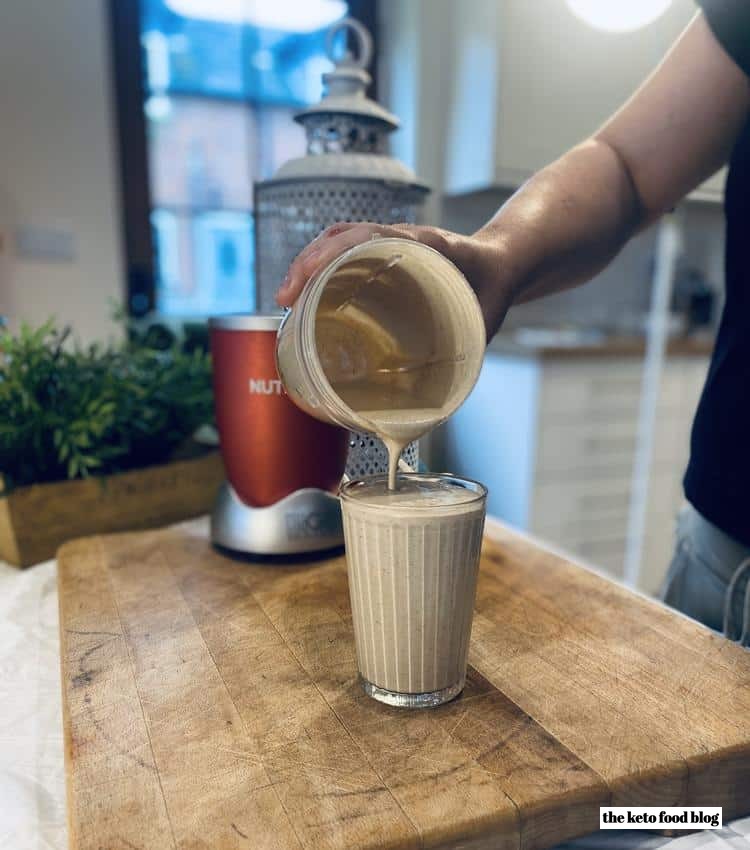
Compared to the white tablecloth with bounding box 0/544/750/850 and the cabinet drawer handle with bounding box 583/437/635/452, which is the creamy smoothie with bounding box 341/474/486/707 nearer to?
the white tablecloth with bounding box 0/544/750/850

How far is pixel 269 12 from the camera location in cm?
235

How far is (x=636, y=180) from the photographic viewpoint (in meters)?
0.80

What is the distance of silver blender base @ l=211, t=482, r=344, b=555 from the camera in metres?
0.73

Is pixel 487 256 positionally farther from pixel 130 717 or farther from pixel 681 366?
pixel 681 366

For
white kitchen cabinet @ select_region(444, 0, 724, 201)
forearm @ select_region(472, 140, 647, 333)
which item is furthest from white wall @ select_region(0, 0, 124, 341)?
forearm @ select_region(472, 140, 647, 333)

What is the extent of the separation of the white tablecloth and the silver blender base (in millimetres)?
188

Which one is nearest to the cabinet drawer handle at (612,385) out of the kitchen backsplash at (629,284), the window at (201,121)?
the kitchen backsplash at (629,284)

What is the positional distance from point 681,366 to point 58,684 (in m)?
2.15

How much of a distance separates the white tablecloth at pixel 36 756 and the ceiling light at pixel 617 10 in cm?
162

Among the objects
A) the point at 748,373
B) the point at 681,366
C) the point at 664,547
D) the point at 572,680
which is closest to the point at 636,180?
the point at 748,373

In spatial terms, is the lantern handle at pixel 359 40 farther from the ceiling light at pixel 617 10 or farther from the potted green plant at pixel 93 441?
the ceiling light at pixel 617 10

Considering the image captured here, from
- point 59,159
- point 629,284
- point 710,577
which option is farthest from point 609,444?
point 59,159

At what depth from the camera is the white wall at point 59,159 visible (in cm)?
200

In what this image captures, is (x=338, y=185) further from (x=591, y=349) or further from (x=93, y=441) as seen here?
(x=591, y=349)
